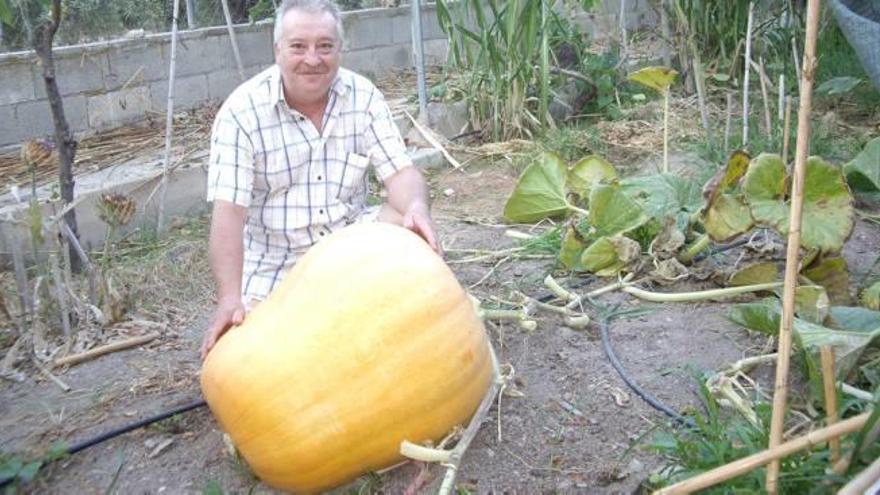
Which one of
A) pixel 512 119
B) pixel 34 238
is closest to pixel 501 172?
pixel 512 119

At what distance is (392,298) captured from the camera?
1824mm

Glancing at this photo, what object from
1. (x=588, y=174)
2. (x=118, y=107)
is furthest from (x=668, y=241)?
(x=118, y=107)

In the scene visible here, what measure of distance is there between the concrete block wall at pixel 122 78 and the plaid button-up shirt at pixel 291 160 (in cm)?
210

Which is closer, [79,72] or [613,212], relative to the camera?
[613,212]

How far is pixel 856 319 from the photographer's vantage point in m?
2.05

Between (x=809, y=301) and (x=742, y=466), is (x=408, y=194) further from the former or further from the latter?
(x=742, y=466)

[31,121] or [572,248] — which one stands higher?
[31,121]

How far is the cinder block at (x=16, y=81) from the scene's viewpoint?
13.0 feet

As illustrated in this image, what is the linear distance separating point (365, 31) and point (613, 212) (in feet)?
11.7

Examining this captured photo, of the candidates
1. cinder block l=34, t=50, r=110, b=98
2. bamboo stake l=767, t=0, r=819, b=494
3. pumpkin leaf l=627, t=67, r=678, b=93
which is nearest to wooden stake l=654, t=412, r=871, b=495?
bamboo stake l=767, t=0, r=819, b=494

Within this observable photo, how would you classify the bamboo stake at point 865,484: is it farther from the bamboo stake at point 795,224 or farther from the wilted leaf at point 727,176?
the wilted leaf at point 727,176

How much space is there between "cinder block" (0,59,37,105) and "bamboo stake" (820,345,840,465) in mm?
3715

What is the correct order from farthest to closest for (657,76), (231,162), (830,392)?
(657,76) → (231,162) → (830,392)

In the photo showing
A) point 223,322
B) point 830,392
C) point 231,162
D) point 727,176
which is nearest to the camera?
point 830,392
